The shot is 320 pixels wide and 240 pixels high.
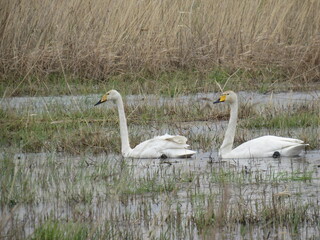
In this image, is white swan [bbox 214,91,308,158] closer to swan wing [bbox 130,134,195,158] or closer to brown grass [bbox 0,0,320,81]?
swan wing [bbox 130,134,195,158]

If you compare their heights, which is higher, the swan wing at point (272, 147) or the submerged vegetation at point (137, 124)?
the submerged vegetation at point (137, 124)

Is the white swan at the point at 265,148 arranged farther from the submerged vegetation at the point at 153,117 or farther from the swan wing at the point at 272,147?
the submerged vegetation at the point at 153,117

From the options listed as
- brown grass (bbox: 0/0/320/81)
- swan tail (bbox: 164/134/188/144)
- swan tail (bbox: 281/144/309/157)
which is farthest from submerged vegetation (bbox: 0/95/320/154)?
brown grass (bbox: 0/0/320/81)

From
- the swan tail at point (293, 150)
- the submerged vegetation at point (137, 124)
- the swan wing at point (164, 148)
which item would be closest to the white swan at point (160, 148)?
the swan wing at point (164, 148)

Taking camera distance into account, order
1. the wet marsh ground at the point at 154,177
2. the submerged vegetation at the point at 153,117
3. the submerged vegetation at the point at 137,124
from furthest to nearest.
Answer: the submerged vegetation at the point at 137,124, the submerged vegetation at the point at 153,117, the wet marsh ground at the point at 154,177

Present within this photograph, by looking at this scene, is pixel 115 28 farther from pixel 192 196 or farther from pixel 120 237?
pixel 120 237

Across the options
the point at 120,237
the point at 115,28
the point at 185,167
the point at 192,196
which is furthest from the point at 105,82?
the point at 120,237

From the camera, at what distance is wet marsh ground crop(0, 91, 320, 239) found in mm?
5477

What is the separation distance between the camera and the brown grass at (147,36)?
41.8 feet

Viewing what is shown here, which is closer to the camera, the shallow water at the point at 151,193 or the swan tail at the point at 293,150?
the shallow water at the point at 151,193

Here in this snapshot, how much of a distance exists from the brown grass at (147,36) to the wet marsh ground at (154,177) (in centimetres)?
106

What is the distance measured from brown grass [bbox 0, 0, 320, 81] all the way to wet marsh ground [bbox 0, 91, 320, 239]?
106 centimetres

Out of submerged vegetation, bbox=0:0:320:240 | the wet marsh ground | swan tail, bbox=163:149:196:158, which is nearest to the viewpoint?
the wet marsh ground

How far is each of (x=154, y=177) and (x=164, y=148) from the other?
1610mm
